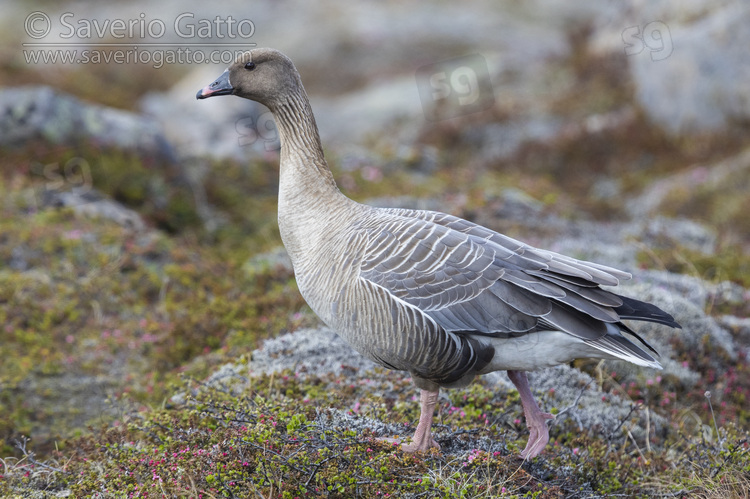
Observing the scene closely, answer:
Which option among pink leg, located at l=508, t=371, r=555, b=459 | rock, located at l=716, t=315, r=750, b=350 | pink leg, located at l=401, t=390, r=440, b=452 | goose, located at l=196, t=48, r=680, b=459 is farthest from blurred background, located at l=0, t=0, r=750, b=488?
pink leg, located at l=508, t=371, r=555, b=459

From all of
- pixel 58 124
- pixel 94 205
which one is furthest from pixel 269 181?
pixel 58 124

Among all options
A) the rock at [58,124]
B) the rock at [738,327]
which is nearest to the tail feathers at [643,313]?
the rock at [738,327]

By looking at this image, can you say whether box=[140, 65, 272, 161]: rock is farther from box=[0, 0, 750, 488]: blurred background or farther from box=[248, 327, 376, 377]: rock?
box=[248, 327, 376, 377]: rock

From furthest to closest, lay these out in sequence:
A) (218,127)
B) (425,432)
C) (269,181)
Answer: (218,127)
(269,181)
(425,432)

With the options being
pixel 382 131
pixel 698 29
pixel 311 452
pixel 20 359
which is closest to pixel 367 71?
pixel 382 131

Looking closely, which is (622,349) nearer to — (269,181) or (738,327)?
(738,327)

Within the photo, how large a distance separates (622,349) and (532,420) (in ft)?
3.17

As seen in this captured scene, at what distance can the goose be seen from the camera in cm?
478

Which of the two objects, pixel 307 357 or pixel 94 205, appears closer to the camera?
pixel 307 357

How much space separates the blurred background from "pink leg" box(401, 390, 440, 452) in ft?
8.68

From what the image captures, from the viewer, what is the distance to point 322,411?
5.38 meters

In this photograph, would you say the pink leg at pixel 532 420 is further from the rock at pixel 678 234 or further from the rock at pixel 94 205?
the rock at pixel 94 205

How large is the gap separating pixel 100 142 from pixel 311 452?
848 centimetres

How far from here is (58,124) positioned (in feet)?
36.5
